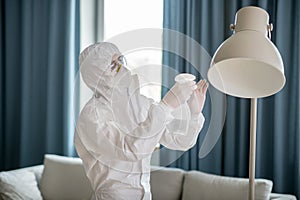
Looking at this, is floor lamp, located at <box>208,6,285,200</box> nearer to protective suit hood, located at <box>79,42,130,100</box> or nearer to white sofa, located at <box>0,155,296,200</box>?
protective suit hood, located at <box>79,42,130,100</box>

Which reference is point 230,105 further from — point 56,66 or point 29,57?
point 29,57

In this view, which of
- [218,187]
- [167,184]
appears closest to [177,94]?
[218,187]

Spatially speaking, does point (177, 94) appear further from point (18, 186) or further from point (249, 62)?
point (18, 186)

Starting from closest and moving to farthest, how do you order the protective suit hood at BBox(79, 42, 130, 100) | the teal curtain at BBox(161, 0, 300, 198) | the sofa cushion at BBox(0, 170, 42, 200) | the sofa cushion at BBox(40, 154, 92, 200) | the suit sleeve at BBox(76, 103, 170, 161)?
the suit sleeve at BBox(76, 103, 170, 161), the protective suit hood at BBox(79, 42, 130, 100), the teal curtain at BBox(161, 0, 300, 198), the sofa cushion at BBox(0, 170, 42, 200), the sofa cushion at BBox(40, 154, 92, 200)

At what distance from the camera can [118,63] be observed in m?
1.89

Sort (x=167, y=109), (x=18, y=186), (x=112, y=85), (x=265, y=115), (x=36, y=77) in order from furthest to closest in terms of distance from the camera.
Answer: (x=36, y=77)
(x=18, y=186)
(x=265, y=115)
(x=112, y=85)
(x=167, y=109)

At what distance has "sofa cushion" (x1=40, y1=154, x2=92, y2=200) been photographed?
3.50 m

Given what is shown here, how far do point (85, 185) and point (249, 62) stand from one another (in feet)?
6.54

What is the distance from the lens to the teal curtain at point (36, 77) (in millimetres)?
4078

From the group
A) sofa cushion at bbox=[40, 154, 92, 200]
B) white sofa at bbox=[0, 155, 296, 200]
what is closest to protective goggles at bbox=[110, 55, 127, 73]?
white sofa at bbox=[0, 155, 296, 200]

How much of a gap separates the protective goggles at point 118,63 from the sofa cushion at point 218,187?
136 centimetres

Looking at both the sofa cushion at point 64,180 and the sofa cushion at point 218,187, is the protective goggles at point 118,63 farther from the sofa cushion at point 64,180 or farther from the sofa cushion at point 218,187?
the sofa cushion at point 64,180

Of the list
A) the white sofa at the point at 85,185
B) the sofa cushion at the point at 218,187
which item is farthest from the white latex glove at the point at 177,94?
the sofa cushion at the point at 218,187

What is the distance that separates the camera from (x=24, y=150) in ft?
14.1
